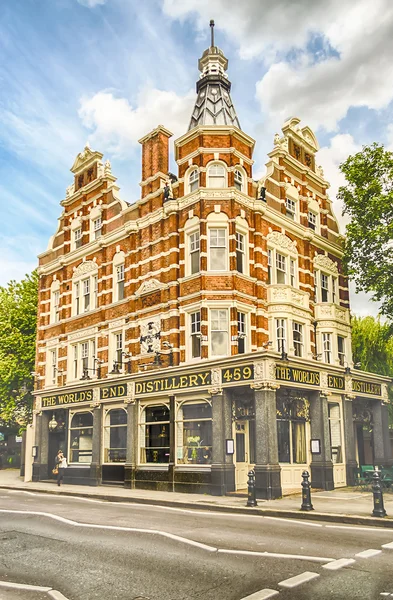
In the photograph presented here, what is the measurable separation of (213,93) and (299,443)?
17.1 m

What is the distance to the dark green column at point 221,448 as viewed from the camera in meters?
20.8

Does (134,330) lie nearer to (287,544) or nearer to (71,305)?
(71,305)

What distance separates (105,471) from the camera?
26.4 metres

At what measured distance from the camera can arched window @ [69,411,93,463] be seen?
2806cm

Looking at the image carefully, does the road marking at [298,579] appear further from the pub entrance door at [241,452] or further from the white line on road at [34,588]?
the pub entrance door at [241,452]

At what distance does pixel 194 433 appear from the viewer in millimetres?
22531

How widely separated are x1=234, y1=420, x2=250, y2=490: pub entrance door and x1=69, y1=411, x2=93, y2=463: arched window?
28.9 feet

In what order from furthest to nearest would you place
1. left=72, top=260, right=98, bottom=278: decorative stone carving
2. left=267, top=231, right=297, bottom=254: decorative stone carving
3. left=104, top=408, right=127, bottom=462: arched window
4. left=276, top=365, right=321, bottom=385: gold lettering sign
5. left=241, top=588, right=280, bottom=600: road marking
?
1. left=72, top=260, right=98, bottom=278: decorative stone carving
2. left=104, top=408, right=127, bottom=462: arched window
3. left=267, top=231, right=297, bottom=254: decorative stone carving
4. left=276, top=365, right=321, bottom=385: gold lettering sign
5. left=241, top=588, right=280, bottom=600: road marking

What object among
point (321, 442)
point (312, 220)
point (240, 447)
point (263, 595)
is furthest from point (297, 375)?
point (263, 595)

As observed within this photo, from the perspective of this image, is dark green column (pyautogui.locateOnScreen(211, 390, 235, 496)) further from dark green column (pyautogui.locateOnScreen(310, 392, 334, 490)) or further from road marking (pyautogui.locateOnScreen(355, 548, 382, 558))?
road marking (pyautogui.locateOnScreen(355, 548, 382, 558))

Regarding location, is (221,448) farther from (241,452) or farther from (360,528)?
(360,528)

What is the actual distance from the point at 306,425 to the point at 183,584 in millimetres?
16331

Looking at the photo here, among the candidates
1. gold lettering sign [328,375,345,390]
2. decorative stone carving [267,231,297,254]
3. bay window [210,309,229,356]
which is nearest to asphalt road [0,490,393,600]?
bay window [210,309,229,356]

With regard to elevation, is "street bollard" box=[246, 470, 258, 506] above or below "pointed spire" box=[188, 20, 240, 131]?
below
